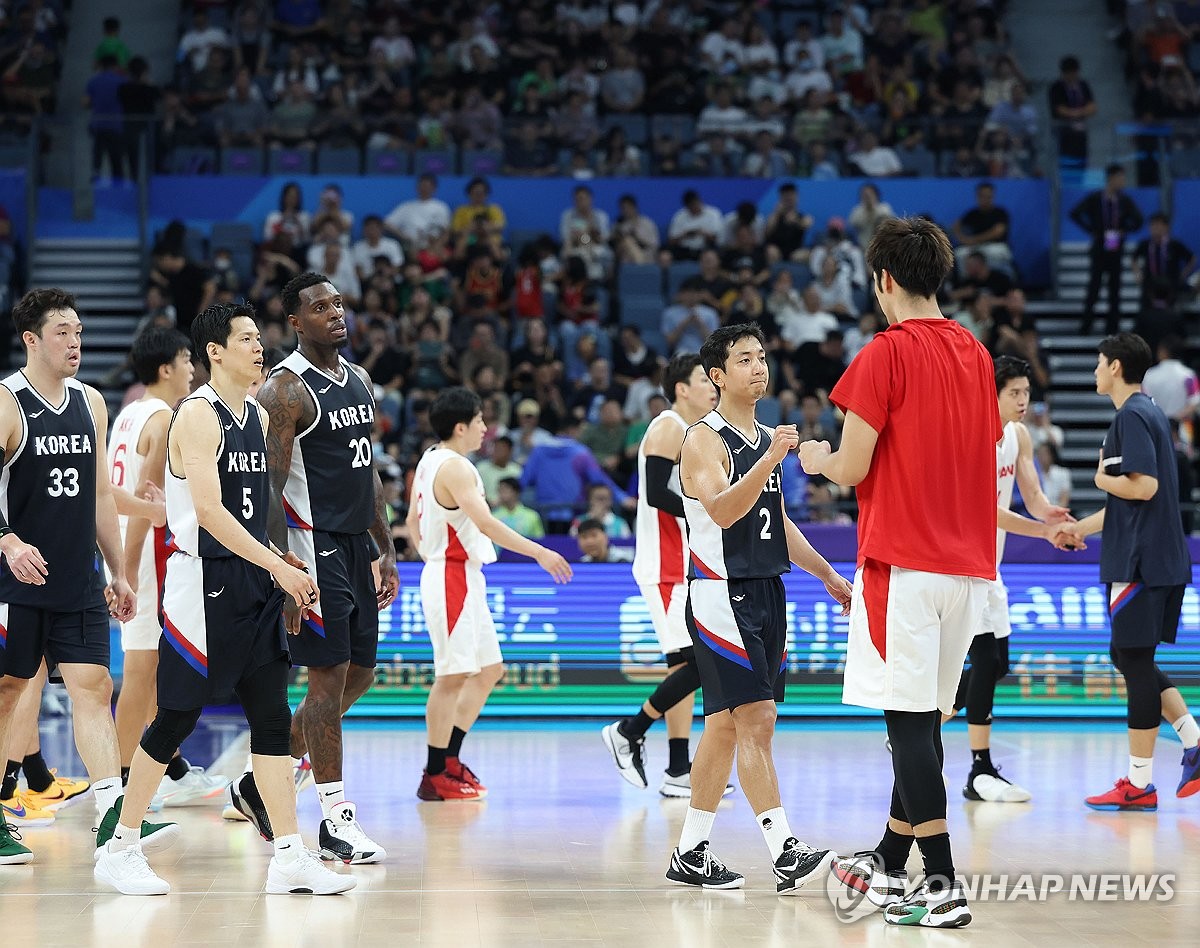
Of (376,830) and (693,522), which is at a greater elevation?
(693,522)

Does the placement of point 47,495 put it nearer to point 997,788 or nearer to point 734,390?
point 734,390

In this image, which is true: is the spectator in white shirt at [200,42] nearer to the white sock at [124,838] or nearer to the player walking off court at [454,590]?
the player walking off court at [454,590]

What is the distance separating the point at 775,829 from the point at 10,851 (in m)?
3.14

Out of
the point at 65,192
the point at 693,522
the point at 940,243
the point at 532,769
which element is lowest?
the point at 532,769

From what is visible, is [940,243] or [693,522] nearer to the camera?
[940,243]

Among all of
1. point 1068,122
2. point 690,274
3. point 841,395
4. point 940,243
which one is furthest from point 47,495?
point 1068,122

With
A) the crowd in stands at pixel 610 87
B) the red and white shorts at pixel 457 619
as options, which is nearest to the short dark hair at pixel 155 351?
the red and white shorts at pixel 457 619

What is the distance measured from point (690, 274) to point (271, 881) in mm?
11817

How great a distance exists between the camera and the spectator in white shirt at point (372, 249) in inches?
648

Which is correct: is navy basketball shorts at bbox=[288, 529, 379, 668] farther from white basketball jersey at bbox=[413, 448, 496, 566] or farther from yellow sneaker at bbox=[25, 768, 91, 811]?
yellow sneaker at bbox=[25, 768, 91, 811]

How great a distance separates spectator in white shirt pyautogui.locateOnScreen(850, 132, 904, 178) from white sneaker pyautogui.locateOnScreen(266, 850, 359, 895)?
1332cm

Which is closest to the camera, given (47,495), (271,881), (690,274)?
(271,881)

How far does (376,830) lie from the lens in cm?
707

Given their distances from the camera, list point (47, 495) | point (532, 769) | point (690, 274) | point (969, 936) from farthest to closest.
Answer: point (690, 274)
point (532, 769)
point (47, 495)
point (969, 936)
